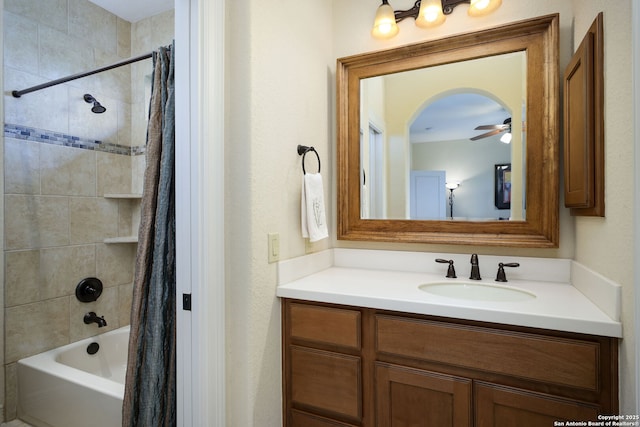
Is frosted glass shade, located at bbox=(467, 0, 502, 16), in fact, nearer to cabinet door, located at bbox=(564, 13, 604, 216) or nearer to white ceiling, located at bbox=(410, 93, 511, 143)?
white ceiling, located at bbox=(410, 93, 511, 143)

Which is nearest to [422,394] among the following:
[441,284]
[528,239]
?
[441,284]

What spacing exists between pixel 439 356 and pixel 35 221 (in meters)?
2.33

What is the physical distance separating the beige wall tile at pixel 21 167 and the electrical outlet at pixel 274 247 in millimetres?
1638

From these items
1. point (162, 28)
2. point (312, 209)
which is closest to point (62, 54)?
point (162, 28)

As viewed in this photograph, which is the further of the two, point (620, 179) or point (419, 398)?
point (419, 398)

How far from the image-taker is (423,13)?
162 centimetres

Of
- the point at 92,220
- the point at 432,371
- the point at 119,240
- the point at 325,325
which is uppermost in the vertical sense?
the point at 92,220

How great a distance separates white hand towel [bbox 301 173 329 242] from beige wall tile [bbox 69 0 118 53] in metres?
1.95

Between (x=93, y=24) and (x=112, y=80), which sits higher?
(x=93, y=24)

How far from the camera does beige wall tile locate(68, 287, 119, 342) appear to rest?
2090mm

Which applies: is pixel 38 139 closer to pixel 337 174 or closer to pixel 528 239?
pixel 337 174

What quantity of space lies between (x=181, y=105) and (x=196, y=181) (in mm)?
292

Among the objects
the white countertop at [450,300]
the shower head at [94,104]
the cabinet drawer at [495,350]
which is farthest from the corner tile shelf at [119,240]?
the cabinet drawer at [495,350]

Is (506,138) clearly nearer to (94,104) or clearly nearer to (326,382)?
(326,382)
